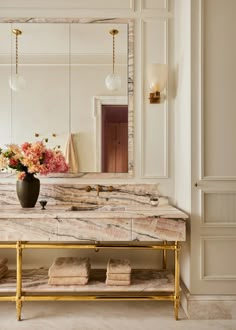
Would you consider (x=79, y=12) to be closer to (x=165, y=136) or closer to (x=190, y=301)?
(x=165, y=136)

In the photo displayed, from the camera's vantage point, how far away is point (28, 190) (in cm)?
275

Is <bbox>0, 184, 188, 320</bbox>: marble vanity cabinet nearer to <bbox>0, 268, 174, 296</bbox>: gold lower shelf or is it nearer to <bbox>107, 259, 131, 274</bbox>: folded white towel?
<bbox>0, 268, 174, 296</bbox>: gold lower shelf

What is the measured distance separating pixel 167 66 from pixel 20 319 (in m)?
2.28

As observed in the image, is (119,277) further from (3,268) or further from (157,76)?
(157,76)

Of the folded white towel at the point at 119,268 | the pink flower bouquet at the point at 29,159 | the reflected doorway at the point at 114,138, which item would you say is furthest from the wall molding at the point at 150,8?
the folded white towel at the point at 119,268

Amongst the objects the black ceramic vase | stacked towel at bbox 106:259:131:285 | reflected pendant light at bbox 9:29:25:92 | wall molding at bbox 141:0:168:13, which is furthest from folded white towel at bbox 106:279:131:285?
wall molding at bbox 141:0:168:13

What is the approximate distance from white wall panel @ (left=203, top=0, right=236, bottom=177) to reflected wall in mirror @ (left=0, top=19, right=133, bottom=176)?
0.73 m

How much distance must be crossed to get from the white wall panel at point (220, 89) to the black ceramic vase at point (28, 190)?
1.29 metres

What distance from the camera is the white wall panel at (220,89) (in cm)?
256

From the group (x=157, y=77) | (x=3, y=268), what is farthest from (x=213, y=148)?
Result: (x=3, y=268)

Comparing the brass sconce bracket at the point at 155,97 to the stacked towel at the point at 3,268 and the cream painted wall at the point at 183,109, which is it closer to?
the cream painted wall at the point at 183,109

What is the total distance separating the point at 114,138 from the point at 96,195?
51 centimetres

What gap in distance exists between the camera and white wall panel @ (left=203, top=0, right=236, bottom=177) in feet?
8.41

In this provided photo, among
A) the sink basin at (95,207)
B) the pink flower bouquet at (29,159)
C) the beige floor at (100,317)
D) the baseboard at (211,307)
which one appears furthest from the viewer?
the sink basin at (95,207)
